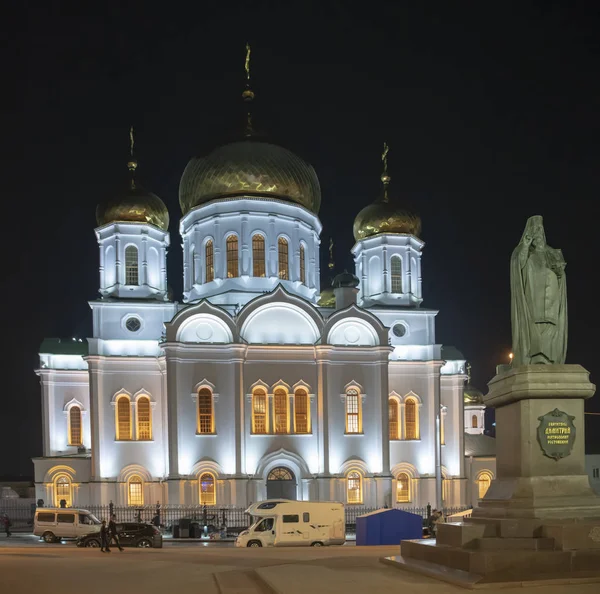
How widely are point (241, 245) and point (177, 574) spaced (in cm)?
2722

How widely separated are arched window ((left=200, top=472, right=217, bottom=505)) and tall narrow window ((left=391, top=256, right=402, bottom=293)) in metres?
13.7

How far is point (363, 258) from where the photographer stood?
44.5 m

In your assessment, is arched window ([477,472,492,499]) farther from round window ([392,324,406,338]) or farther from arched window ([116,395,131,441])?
arched window ([116,395,131,441])

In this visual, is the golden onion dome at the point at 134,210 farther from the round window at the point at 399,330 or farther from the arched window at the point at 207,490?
the arched window at the point at 207,490

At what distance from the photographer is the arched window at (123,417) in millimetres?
38156

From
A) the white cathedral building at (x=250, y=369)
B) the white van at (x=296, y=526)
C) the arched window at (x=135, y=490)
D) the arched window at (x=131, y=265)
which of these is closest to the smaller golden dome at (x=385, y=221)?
the white cathedral building at (x=250, y=369)

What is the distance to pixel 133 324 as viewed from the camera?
39531 mm

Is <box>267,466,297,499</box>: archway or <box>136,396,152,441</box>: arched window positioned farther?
<box>136,396,152,441</box>: arched window

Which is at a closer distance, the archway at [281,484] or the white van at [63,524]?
the white van at [63,524]

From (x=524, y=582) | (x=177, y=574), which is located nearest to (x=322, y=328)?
(x=177, y=574)

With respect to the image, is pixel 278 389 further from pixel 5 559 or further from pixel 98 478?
pixel 5 559

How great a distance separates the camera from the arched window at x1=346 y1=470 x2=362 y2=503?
38.1m

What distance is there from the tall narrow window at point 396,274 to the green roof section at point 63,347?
1598 centimetres

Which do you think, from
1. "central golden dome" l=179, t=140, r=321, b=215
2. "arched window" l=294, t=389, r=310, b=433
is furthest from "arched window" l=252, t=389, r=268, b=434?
"central golden dome" l=179, t=140, r=321, b=215
